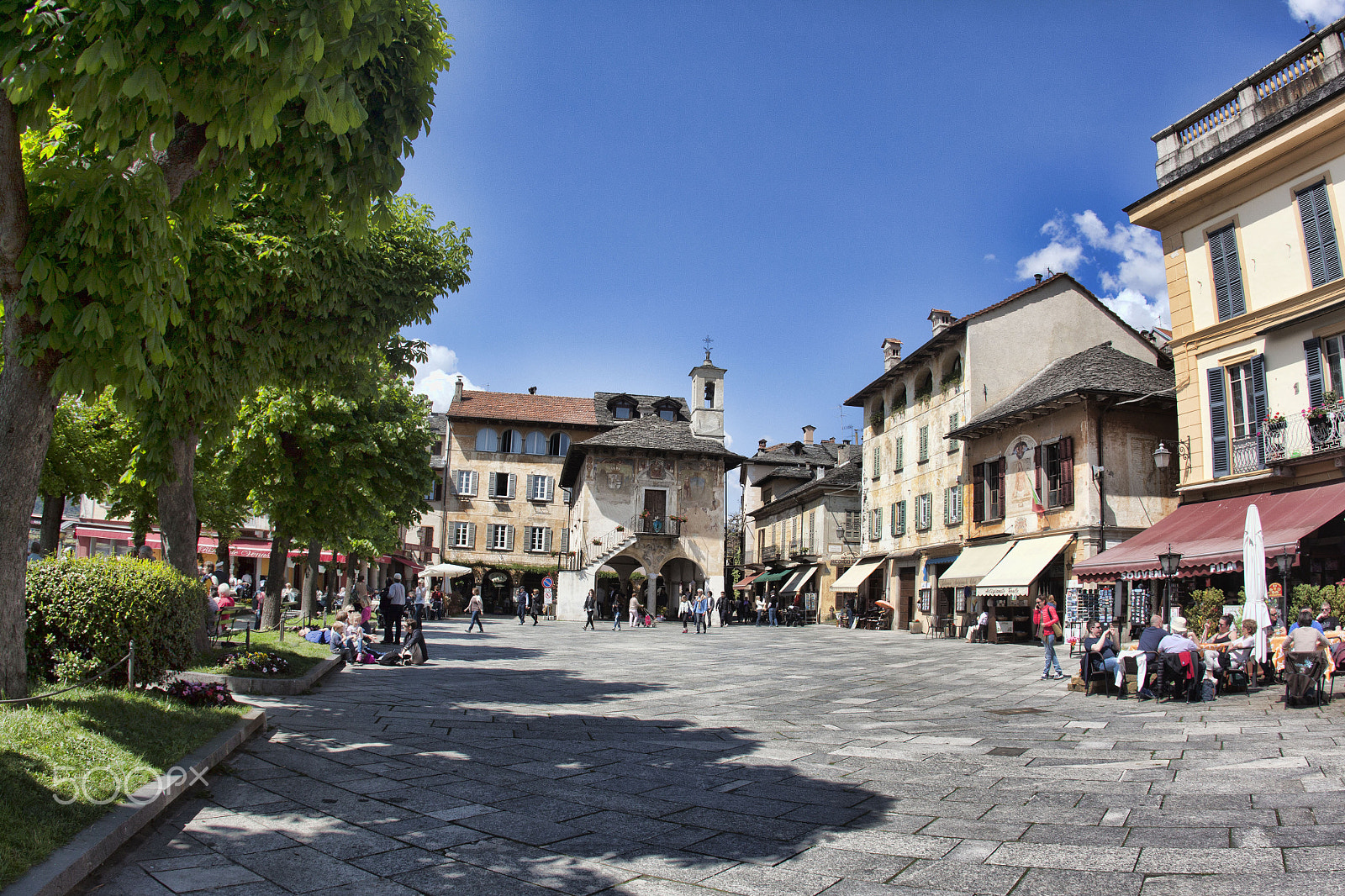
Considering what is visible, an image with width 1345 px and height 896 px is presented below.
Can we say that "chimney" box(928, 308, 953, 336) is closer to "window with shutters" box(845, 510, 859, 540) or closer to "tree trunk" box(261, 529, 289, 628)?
"window with shutters" box(845, 510, 859, 540)

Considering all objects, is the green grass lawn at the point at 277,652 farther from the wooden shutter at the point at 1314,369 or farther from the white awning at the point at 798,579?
the white awning at the point at 798,579

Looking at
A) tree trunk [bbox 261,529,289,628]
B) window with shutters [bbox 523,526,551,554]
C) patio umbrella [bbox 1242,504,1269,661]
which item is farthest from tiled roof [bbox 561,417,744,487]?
patio umbrella [bbox 1242,504,1269,661]

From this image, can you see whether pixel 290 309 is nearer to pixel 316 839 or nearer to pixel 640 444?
pixel 316 839

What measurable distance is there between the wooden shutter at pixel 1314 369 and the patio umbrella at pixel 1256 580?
477cm

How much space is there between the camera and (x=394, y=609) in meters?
20.2

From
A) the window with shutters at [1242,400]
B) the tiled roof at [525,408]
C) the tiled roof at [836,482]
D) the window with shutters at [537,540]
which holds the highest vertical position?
the tiled roof at [525,408]

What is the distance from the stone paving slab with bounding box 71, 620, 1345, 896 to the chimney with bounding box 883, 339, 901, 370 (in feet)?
90.0

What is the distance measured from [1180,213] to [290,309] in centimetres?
1886

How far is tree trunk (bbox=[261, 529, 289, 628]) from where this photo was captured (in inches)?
757

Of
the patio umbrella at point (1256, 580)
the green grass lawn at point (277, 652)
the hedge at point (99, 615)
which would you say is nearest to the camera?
the hedge at point (99, 615)

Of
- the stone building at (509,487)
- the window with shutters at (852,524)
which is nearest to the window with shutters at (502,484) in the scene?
the stone building at (509,487)

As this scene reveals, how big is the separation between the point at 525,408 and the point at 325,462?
3617 centimetres

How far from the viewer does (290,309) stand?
10008 mm

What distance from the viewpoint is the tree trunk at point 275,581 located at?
63.1 feet
